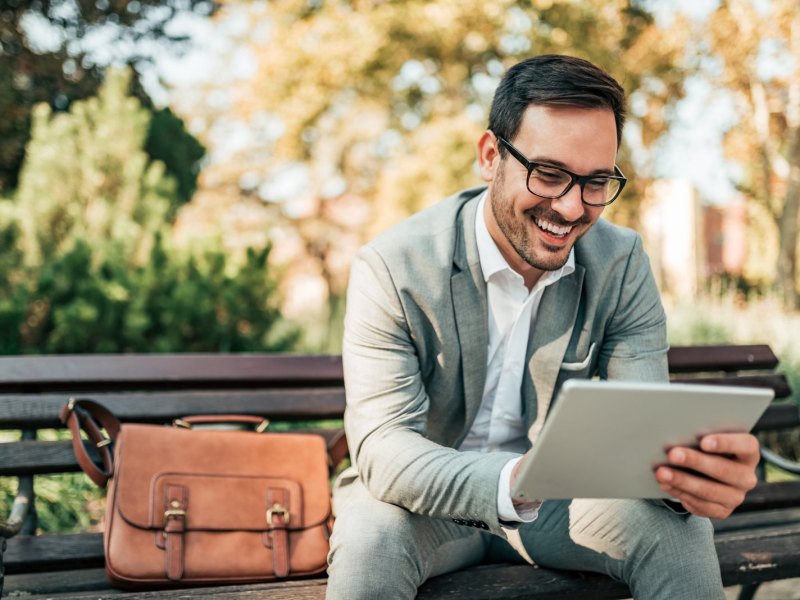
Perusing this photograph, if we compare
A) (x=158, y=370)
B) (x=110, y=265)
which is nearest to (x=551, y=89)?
(x=158, y=370)

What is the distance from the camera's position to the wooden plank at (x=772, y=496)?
3.14 meters

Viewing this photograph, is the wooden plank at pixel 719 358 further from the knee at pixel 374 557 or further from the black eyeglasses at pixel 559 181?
the knee at pixel 374 557

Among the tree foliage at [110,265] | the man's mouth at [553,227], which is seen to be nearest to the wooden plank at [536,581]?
the man's mouth at [553,227]

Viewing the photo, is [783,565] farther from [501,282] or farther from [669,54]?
[669,54]

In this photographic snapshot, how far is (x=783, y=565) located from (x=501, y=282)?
3.78 ft

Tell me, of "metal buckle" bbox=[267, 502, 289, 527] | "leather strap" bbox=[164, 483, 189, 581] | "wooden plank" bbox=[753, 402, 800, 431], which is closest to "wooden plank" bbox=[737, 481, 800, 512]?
"wooden plank" bbox=[753, 402, 800, 431]

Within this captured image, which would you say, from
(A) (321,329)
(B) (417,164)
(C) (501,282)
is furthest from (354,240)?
(C) (501,282)

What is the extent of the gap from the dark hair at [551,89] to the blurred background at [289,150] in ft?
9.53

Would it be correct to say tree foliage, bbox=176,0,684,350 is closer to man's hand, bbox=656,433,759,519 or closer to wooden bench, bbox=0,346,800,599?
wooden bench, bbox=0,346,800,599

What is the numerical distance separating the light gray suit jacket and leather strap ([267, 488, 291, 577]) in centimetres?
18

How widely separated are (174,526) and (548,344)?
1.14 meters

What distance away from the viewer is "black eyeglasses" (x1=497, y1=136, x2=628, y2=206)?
2156 millimetres

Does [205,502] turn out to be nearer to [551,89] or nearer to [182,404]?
[182,404]

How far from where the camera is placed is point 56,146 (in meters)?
6.42
